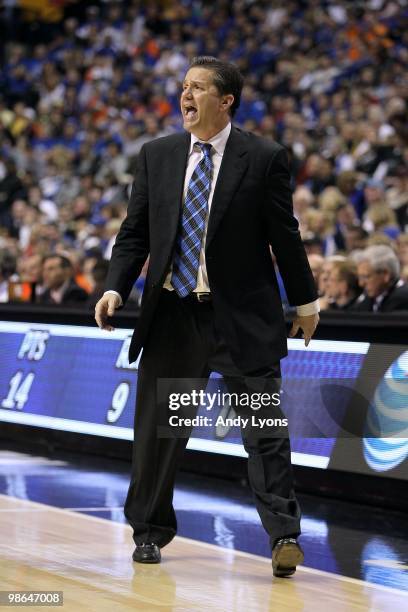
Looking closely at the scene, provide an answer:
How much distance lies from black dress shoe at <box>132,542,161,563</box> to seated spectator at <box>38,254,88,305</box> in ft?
18.9

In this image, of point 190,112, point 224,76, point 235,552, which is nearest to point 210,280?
point 190,112

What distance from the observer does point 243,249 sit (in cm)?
516

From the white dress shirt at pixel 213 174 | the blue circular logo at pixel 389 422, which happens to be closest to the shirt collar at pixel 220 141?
the white dress shirt at pixel 213 174

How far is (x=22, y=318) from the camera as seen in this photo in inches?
397

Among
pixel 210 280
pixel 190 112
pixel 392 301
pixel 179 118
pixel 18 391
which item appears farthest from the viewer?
pixel 179 118

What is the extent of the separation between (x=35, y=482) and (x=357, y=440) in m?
2.23

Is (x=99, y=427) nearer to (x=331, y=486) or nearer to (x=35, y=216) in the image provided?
(x=331, y=486)

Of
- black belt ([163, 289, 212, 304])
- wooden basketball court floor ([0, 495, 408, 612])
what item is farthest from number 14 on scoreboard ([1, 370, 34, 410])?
black belt ([163, 289, 212, 304])

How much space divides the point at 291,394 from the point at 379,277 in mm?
1501

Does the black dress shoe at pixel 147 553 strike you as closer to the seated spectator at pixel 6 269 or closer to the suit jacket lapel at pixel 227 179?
the suit jacket lapel at pixel 227 179

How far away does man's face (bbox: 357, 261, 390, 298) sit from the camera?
338 inches

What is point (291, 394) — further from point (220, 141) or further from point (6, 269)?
point (6, 269)

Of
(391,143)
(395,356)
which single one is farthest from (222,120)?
(391,143)

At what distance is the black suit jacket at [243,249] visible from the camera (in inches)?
202
